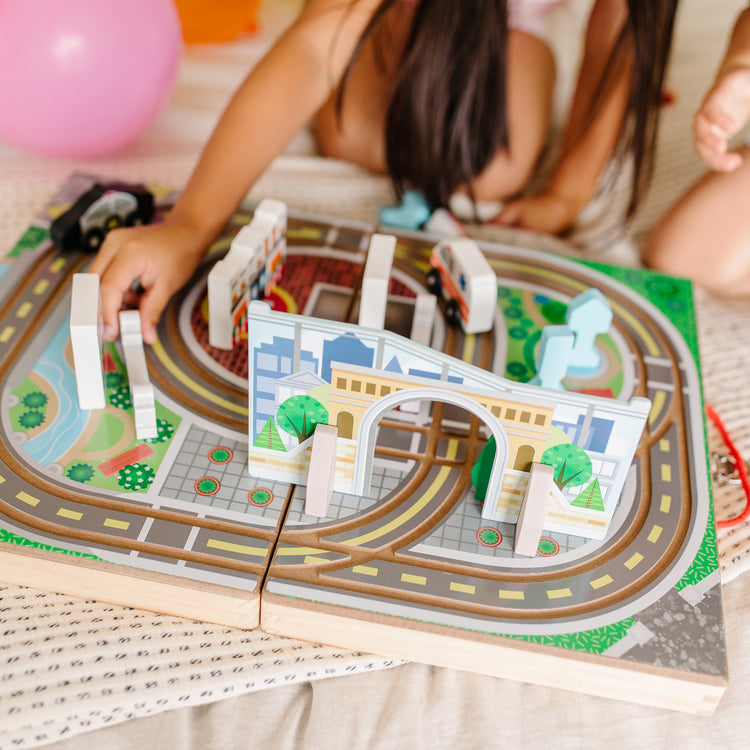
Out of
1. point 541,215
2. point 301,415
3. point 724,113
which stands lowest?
point 541,215

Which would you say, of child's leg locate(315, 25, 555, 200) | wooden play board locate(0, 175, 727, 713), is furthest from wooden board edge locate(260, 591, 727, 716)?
child's leg locate(315, 25, 555, 200)

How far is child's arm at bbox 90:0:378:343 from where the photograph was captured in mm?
785

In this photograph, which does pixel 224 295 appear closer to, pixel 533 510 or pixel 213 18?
pixel 533 510

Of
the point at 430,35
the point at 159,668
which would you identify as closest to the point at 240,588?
the point at 159,668

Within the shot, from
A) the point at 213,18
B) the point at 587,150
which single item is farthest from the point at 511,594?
the point at 213,18

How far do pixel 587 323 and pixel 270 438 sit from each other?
0.33 meters

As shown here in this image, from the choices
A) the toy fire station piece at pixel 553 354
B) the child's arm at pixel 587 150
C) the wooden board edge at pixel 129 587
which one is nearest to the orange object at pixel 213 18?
the child's arm at pixel 587 150

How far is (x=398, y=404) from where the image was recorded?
0.62 meters

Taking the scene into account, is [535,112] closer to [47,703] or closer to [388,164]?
[388,164]

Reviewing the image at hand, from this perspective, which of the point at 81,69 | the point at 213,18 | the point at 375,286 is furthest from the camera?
the point at 213,18

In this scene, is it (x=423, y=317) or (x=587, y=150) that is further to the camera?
(x=587, y=150)

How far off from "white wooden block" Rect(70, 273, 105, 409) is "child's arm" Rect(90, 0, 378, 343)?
3.2 inches

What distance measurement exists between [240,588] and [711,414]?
21.0 inches

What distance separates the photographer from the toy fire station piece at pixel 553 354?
0.74 metres
